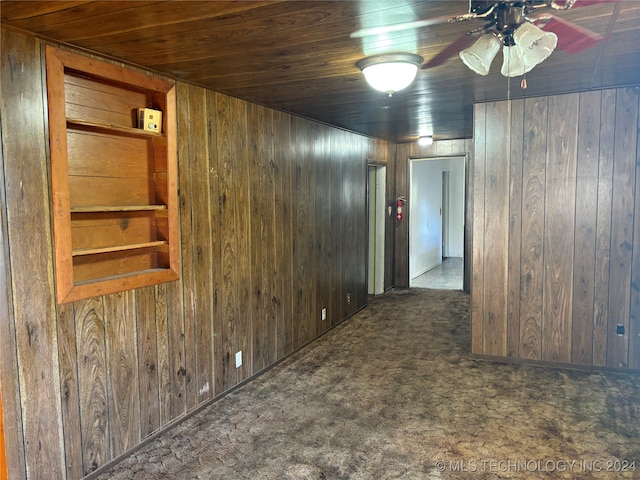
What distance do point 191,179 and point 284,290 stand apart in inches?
63.0

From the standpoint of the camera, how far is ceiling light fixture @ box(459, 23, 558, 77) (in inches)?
69.3

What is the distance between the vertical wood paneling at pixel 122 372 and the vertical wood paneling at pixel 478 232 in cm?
296

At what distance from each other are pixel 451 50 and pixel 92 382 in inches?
106

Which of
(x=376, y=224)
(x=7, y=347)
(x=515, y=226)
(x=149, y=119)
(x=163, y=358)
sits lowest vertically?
(x=163, y=358)

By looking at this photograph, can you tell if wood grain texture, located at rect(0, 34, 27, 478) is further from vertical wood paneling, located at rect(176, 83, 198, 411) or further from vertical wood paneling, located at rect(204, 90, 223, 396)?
vertical wood paneling, located at rect(204, 90, 223, 396)

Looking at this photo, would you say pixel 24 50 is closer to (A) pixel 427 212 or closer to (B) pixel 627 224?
(B) pixel 627 224

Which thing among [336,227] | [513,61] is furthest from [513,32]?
[336,227]

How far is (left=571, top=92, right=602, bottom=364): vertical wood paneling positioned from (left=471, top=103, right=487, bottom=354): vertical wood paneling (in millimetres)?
756

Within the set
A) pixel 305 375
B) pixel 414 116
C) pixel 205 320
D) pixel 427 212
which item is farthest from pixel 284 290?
pixel 427 212

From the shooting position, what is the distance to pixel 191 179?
3.13 meters

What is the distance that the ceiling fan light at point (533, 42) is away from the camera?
1734 millimetres

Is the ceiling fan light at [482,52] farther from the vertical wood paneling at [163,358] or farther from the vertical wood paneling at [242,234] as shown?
the vertical wood paneling at [163,358]

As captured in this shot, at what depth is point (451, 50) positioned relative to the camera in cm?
246

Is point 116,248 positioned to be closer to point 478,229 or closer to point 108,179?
point 108,179
